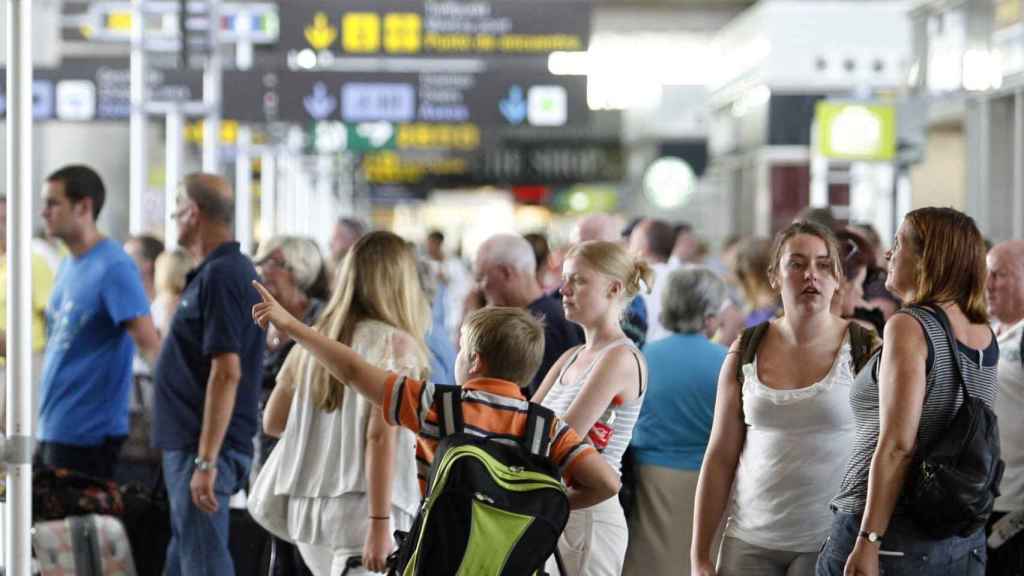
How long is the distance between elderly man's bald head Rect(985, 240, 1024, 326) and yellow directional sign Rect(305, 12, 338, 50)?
11.9m

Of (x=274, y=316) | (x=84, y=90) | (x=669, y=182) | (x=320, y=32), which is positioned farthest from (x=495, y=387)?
A: (x=669, y=182)

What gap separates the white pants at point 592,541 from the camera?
504 centimetres

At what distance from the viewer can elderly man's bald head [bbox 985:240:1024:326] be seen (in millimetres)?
6277

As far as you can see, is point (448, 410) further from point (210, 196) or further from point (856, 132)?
point (856, 132)

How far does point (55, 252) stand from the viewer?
13148 millimetres

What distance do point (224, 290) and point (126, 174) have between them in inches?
1097

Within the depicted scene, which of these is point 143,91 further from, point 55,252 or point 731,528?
point 731,528

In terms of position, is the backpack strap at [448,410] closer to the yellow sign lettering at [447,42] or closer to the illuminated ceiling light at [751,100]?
the yellow sign lettering at [447,42]

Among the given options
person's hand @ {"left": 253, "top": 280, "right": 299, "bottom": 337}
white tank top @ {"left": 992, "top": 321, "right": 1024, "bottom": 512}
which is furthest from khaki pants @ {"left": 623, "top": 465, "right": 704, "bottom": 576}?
person's hand @ {"left": 253, "top": 280, "right": 299, "bottom": 337}

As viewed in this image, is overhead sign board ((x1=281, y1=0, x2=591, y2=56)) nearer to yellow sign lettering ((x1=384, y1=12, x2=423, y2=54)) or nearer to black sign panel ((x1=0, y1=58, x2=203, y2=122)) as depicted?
yellow sign lettering ((x1=384, y1=12, x2=423, y2=54))

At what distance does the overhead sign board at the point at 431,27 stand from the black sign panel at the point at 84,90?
2384 millimetres

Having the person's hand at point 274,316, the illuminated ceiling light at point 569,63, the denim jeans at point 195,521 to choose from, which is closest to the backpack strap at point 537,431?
the person's hand at point 274,316

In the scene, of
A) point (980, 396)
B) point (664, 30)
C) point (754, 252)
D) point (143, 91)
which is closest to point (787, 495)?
point (980, 396)

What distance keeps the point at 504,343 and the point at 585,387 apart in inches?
28.2
